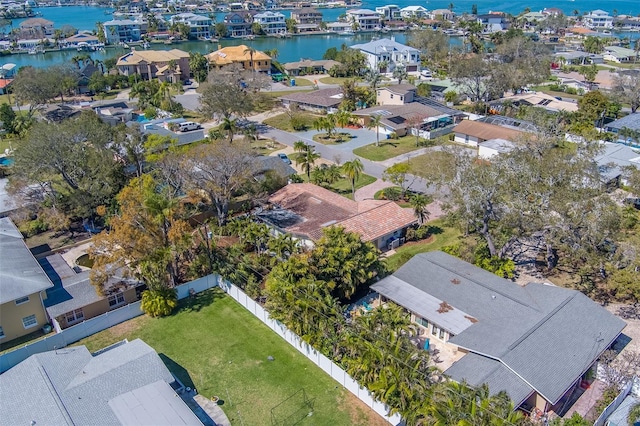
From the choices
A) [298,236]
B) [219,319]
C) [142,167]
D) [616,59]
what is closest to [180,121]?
[142,167]

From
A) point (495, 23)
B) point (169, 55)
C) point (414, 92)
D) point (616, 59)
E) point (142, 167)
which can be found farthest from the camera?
point (495, 23)

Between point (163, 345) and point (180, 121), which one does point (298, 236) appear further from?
point (180, 121)

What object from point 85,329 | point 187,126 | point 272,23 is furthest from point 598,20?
point 85,329

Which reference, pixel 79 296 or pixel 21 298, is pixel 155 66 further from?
pixel 21 298

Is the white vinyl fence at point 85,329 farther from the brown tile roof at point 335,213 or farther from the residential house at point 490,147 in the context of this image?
the residential house at point 490,147

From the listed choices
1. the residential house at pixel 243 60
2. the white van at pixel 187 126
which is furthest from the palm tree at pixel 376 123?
the residential house at pixel 243 60

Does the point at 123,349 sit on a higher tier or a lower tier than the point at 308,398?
higher

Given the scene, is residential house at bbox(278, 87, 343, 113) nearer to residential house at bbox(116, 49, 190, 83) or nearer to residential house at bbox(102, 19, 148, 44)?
residential house at bbox(116, 49, 190, 83)
